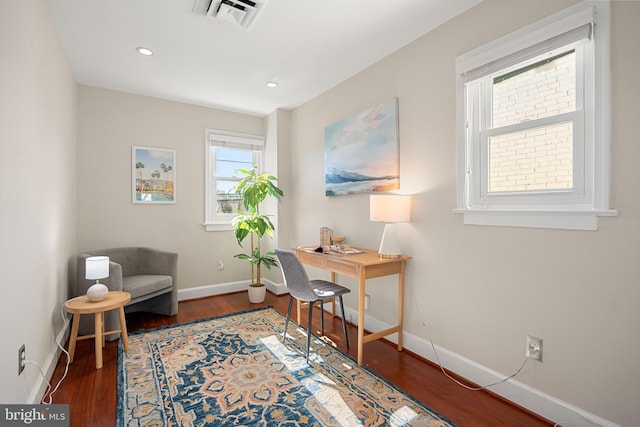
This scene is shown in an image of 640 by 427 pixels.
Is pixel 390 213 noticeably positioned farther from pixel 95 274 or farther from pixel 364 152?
pixel 95 274

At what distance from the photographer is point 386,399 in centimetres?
194

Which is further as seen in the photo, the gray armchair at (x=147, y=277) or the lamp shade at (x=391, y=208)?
the gray armchair at (x=147, y=277)

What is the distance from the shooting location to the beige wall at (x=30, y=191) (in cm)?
147

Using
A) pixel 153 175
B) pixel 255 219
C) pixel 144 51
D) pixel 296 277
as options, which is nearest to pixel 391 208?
pixel 296 277

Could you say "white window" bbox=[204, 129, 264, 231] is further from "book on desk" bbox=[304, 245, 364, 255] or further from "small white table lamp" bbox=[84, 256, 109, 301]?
"book on desk" bbox=[304, 245, 364, 255]

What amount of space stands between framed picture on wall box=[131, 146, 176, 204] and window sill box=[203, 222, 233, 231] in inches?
20.8

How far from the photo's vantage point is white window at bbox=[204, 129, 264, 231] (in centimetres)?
425

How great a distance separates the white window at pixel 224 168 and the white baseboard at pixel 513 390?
9.57 feet

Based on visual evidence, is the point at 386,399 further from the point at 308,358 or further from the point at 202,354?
the point at 202,354

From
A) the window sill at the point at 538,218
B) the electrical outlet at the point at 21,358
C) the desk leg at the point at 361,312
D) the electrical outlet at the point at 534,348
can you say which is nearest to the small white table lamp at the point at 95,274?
the electrical outlet at the point at 21,358

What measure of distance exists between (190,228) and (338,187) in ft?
6.92

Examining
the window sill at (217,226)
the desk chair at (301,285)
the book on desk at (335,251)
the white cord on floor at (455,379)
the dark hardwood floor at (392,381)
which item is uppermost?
the window sill at (217,226)

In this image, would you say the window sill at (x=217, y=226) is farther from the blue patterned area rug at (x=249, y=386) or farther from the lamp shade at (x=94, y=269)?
the lamp shade at (x=94, y=269)

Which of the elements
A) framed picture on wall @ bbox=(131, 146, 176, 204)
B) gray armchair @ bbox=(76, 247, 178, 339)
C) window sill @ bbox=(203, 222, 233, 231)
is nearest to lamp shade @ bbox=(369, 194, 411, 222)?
gray armchair @ bbox=(76, 247, 178, 339)
